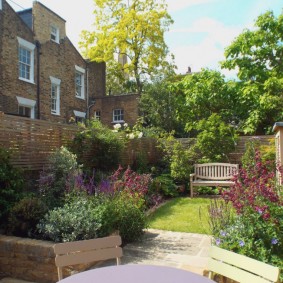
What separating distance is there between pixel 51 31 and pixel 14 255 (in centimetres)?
1667

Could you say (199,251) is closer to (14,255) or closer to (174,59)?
(14,255)

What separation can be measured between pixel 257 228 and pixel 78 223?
7.77 feet

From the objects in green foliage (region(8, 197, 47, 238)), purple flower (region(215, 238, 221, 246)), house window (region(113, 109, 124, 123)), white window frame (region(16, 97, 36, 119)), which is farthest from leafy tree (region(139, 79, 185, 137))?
purple flower (region(215, 238, 221, 246))

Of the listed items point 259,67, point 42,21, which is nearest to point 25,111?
point 42,21

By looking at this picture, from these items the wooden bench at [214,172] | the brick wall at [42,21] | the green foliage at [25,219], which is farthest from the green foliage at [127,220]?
the brick wall at [42,21]

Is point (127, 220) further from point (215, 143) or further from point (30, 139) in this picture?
point (215, 143)

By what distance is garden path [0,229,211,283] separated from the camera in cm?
442

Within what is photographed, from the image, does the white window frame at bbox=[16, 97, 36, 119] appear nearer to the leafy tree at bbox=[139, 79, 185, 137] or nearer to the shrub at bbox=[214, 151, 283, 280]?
the leafy tree at bbox=[139, 79, 185, 137]

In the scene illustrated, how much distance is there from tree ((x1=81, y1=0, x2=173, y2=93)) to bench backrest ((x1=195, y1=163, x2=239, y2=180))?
15.8m

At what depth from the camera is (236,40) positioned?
56.0 feet

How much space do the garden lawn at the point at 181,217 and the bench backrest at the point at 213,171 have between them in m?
1.64

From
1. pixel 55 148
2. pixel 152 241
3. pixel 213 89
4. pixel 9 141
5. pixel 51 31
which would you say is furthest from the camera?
pixel 51 31

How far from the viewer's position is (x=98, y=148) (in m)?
9.69

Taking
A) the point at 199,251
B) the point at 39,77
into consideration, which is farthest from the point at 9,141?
the point at 39,77
